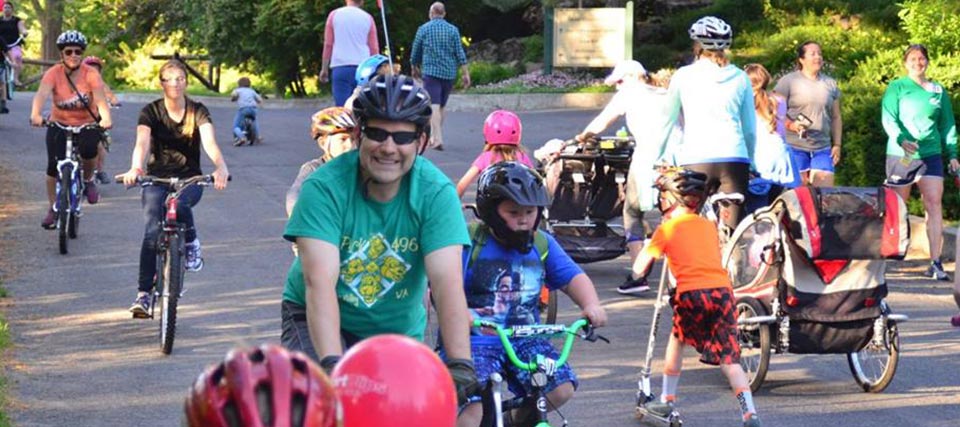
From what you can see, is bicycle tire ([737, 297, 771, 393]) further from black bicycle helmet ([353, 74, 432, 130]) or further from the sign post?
the sign post

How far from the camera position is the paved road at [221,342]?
9133mm

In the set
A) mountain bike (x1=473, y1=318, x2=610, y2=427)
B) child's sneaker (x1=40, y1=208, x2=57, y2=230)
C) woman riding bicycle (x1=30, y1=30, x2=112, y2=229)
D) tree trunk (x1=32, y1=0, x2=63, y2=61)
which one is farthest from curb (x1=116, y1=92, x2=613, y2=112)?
tree trunk (x1=32, y1=0, x2=63, y2=61)

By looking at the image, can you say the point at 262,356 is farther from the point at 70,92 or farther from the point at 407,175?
the point at 70,92

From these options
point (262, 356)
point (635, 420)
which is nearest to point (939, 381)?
point (635, 420)

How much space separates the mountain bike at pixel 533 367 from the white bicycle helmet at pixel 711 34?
5.37 metres

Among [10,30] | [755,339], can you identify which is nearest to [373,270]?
[755,339]

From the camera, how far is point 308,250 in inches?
185

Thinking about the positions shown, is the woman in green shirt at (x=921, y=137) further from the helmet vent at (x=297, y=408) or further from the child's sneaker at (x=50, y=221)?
the helmet vent at (x=297, y=408)

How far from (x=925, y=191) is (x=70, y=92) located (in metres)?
7.46

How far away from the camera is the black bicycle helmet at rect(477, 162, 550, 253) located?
6359 mm

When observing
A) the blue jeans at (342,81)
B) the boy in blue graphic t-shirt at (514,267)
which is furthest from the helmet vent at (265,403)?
the blue jeans at (342,81)

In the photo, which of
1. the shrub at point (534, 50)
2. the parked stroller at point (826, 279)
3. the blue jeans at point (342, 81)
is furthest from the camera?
the shrub at point (534, 50)

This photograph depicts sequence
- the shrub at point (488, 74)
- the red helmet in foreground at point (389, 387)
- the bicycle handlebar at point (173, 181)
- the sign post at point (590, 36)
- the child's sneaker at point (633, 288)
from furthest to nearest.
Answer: the shrub at point (488, 74)
the sign post at point (590, 36)
the child's sneaker at point (633, 288)
the bicycle handlebar at point (173, 181)
the red helmet in foreground at point (389, 387)

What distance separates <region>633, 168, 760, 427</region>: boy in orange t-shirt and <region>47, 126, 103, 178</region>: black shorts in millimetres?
7958
